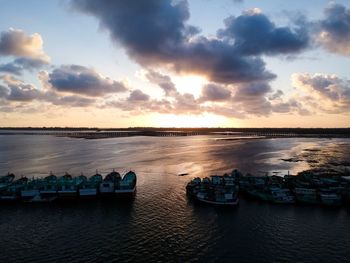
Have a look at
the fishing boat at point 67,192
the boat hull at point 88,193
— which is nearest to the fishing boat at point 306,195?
the boat hull at point 88,193

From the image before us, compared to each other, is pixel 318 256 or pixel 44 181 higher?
pixel 44 181

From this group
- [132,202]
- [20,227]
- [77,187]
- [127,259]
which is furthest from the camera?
[77,187]

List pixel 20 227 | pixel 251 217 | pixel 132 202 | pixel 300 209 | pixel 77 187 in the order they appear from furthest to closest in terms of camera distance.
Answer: pixel 77 187
pixel 132 202
pixel 300 209
pixel 251 217
pixel 20 227

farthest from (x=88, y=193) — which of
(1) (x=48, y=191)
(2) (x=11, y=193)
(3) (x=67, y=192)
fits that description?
(2) (x=11, y=193)

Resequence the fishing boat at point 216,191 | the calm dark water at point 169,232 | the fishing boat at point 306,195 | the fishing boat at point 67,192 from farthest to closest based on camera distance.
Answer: the fishing boat at point 67,192 → the fishing boat at point 306,195 → the fishing boat at point 216,191 → the calm dark water at point 169,232

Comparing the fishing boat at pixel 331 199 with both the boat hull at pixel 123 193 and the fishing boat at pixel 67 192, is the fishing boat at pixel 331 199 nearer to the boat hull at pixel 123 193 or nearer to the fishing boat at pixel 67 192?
the boat hull at pixel 123 193

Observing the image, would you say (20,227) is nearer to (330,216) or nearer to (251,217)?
(251,217)

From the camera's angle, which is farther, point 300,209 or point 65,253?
point 300,209

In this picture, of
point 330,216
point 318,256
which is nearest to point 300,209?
point 330,216
